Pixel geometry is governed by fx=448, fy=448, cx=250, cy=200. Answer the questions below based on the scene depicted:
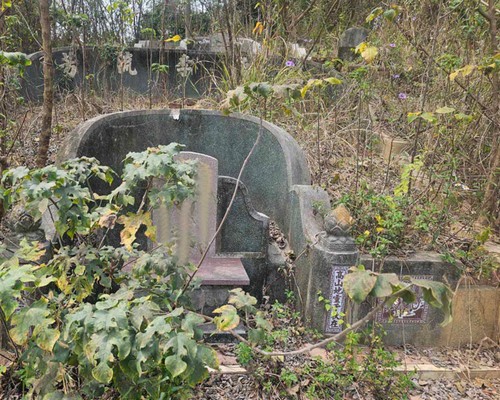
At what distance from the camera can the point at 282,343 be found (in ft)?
10.1

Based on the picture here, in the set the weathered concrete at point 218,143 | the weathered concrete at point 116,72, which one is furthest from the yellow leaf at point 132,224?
the weathered concrete at point 116,72

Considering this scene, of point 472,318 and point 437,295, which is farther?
point 472,318

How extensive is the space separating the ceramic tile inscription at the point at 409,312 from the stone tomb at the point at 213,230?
3.41 ft

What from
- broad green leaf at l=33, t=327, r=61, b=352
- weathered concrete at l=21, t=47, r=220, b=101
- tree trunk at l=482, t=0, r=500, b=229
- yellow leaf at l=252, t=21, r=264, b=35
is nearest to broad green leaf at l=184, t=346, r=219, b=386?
broad green leaf at l=33, t=327, r=61, b=352

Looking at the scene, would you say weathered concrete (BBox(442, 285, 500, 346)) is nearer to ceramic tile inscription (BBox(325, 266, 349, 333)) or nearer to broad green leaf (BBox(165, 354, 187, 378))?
ceramic tile inscription (BBox(325, 266, 349, 333))

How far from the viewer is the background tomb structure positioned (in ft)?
10.4

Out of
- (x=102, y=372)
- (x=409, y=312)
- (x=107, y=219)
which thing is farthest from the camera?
(x=409, y=312)

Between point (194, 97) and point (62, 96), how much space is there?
1.87 m

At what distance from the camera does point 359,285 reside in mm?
1466

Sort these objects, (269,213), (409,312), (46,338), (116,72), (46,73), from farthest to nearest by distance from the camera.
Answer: (116,72), (269,213), (409,312), (46,73), (46,338)

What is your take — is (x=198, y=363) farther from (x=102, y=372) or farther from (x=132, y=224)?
(x=132, y=224)

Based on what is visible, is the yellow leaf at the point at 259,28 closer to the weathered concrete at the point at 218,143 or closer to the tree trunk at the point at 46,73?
the weathered concrete at the point at 218,143

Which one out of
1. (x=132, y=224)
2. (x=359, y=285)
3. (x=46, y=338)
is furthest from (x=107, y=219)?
(x=359, y=285)

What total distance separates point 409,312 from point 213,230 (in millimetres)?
1605
